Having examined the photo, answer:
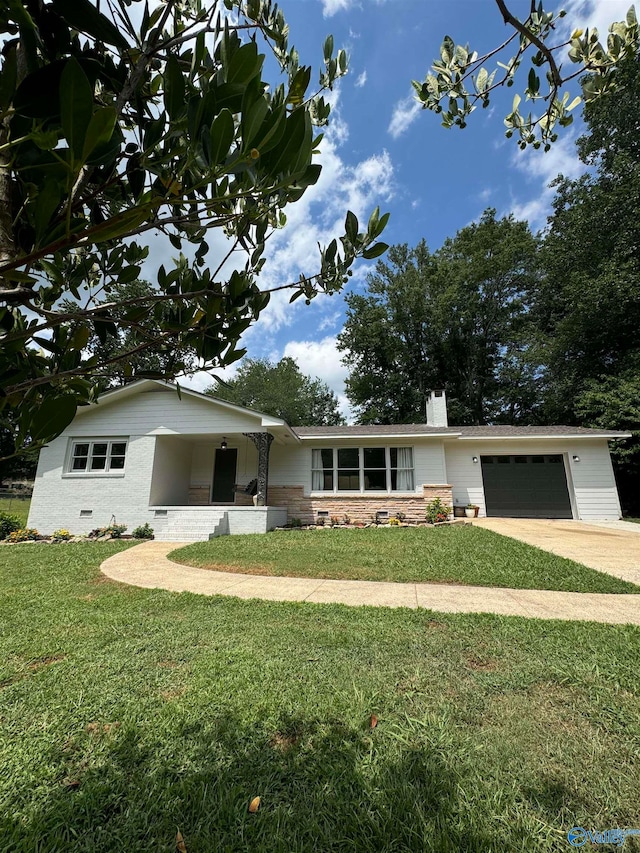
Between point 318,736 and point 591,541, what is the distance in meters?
8.83

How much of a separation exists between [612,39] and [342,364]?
26994mm

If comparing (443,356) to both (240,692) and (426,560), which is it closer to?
(426,560)

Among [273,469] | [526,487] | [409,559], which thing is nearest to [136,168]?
[409,559]

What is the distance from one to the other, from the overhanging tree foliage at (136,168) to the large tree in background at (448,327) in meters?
24.2

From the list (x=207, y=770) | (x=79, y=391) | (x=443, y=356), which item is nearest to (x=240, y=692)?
(x=207, y=770)

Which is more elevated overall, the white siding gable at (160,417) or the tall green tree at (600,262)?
the tall green tree at (600,262)

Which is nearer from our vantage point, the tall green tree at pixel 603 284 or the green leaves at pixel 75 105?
the green leaves at pixel 75 105

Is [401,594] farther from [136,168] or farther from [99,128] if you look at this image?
[99,128]

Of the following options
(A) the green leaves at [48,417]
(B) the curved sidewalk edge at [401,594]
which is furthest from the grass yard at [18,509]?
(A) the green leaves at [48,417]

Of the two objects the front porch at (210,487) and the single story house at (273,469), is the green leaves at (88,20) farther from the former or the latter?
the single story house at (273,469)

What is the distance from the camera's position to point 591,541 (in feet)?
27.7

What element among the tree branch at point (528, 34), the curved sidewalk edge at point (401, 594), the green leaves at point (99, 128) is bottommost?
the curved sidewalk edge at point (401, 594)

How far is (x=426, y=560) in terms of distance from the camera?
22.2ft

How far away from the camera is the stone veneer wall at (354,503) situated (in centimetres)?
1312
